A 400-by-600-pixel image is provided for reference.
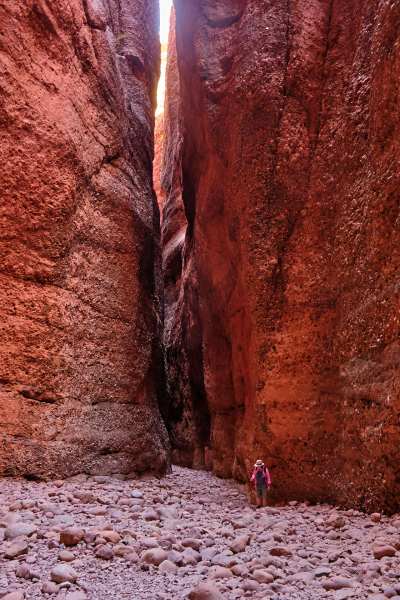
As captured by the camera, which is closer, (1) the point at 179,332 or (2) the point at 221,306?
(2) the point at 221,306

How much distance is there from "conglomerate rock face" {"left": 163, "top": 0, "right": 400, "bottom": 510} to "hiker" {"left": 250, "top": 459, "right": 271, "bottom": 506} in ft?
1.17

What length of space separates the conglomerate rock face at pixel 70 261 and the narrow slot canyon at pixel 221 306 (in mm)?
34

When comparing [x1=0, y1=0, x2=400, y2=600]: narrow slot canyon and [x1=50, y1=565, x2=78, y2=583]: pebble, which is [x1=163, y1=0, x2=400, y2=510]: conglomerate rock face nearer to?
[x1=0, y1=0, x2=400, y2=600]: narrow slot canyon

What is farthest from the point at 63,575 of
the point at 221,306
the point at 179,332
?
the point at 179,332

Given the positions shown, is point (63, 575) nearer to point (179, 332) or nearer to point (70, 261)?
point (70, 261)

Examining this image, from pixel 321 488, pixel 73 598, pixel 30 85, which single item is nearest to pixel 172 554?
pixel 73 598

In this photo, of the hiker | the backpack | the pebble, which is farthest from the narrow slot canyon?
the backpack

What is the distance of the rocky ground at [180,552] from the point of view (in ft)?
9.34

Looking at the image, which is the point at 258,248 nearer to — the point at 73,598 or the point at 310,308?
the point at 310,308

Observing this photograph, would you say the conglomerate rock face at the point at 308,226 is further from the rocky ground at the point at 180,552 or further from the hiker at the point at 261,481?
the rocky ground at the point at 180,552

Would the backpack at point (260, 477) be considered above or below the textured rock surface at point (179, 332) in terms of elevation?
below

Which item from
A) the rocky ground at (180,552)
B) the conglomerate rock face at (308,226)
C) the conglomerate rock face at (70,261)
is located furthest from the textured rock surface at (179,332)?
the rocky ground at (180,552)

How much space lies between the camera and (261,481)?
21.1ft

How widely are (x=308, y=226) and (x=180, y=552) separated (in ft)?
16.1
